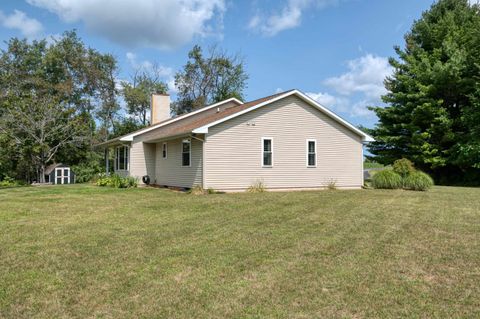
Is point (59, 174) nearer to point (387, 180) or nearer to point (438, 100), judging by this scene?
point (387, 180)

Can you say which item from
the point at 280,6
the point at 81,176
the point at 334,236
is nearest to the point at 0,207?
the point at 334,236

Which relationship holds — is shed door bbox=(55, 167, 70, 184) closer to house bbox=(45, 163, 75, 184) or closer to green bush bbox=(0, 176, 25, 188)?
house bbox=(45, 163, 75, 184)

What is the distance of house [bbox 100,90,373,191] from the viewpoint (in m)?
15.4

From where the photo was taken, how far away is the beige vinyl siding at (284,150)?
15.5m

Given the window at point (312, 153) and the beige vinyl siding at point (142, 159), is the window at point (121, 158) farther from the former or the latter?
the window at point (312, 153)

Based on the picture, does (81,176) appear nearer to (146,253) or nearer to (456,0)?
(146,253)

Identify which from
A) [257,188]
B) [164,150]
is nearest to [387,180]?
[257,188]

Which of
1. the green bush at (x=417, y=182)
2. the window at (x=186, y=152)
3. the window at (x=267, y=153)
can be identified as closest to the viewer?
the green bush at (x=417, y=182)

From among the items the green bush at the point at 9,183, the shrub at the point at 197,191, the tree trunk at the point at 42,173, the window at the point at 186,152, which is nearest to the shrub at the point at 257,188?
the shrub at the point at 197,191

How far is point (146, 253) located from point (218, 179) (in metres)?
9.81

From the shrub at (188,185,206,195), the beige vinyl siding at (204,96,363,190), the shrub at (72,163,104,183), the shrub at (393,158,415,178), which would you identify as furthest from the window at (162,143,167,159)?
the shrub at (393,158,415,178)

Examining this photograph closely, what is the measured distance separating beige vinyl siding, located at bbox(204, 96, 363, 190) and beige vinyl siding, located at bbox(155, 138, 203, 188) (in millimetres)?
766

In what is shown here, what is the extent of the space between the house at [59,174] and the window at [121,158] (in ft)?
20.4

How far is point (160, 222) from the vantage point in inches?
316
